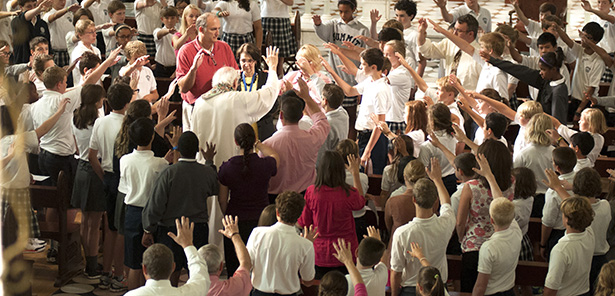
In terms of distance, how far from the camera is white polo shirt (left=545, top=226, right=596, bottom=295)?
4066mm

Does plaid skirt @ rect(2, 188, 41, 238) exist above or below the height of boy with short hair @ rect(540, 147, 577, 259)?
above

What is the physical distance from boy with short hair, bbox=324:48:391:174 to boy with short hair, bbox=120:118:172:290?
2.06m

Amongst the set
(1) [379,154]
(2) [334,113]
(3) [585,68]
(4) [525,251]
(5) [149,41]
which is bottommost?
(3) [585,68]

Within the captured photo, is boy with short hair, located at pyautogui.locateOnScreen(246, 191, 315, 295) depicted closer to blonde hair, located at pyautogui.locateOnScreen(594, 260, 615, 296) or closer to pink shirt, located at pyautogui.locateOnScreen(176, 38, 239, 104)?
blonde hair, located at pyautogui.locateOnScreen(594, 260, 615, 296)

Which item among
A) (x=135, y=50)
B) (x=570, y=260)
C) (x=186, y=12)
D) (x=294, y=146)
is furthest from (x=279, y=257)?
(x=186, y=12)

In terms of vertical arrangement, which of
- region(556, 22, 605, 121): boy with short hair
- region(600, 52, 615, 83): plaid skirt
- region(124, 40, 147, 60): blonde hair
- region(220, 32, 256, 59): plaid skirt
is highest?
region(124, 40, 147, 60): blonde hair

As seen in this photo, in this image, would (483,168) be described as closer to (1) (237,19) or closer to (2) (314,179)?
(2) (314,179)

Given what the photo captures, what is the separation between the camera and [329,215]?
4.39m

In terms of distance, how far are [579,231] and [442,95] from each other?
2.27m

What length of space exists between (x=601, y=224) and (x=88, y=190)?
361 centimetres

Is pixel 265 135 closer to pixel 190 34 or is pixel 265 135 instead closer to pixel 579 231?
pixel 190 34

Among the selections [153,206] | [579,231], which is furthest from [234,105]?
[579,231]

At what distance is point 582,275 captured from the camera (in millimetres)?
4207

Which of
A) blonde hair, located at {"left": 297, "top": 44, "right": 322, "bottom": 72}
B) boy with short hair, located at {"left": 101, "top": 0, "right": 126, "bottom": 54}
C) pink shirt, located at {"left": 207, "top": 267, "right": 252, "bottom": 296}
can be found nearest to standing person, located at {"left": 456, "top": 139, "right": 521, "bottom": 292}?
pink shirt, located at {"left": 207, "top": 267, "right": 252, "bottom": 296}
